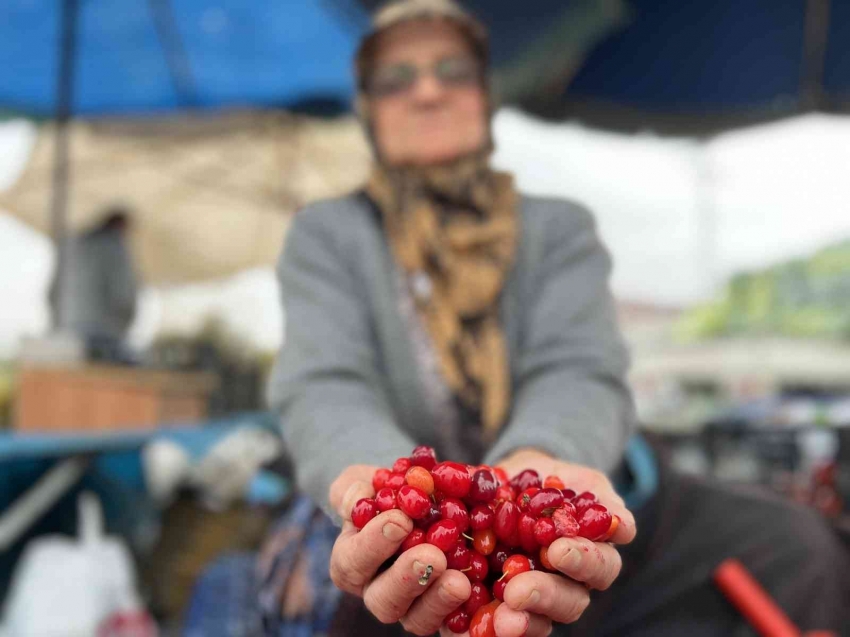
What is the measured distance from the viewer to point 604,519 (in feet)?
1.48

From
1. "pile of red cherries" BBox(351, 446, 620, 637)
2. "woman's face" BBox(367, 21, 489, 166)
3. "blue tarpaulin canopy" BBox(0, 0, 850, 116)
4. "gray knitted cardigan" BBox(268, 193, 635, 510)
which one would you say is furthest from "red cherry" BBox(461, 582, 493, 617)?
"blue tarpaulin canopy" BBox(0, 0, 850, 116)

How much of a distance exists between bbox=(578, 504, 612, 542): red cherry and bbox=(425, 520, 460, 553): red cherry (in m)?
0.08

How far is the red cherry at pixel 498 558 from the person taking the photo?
18.1 inches

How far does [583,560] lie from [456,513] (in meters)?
0.08

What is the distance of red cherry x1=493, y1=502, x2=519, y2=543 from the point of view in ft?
1.49

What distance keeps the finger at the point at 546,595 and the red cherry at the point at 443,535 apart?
0.04 metres

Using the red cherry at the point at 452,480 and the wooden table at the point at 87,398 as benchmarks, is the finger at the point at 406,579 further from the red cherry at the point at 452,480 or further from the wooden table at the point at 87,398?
the wooden table at the point at 87,398

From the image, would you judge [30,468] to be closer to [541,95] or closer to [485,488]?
[541,95]

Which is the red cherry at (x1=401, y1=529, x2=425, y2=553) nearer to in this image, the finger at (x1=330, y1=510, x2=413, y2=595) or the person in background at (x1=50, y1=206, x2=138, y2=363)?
the finger at (x1=330, y1=510, x2=413, y2=595)

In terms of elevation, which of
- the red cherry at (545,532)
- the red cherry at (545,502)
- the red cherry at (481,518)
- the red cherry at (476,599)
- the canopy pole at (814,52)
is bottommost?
the canopy pole at (814,52)

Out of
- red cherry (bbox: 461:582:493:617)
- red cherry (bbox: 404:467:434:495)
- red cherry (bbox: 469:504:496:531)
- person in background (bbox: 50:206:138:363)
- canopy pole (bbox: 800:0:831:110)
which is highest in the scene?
red cherry (bbox: 404:467:434:495)

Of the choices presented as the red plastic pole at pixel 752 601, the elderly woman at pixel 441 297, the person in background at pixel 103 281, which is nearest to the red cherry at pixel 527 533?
the elderly woman at pixel 441 297

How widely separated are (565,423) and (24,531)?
81.4 inches

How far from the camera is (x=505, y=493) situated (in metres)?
0.49
